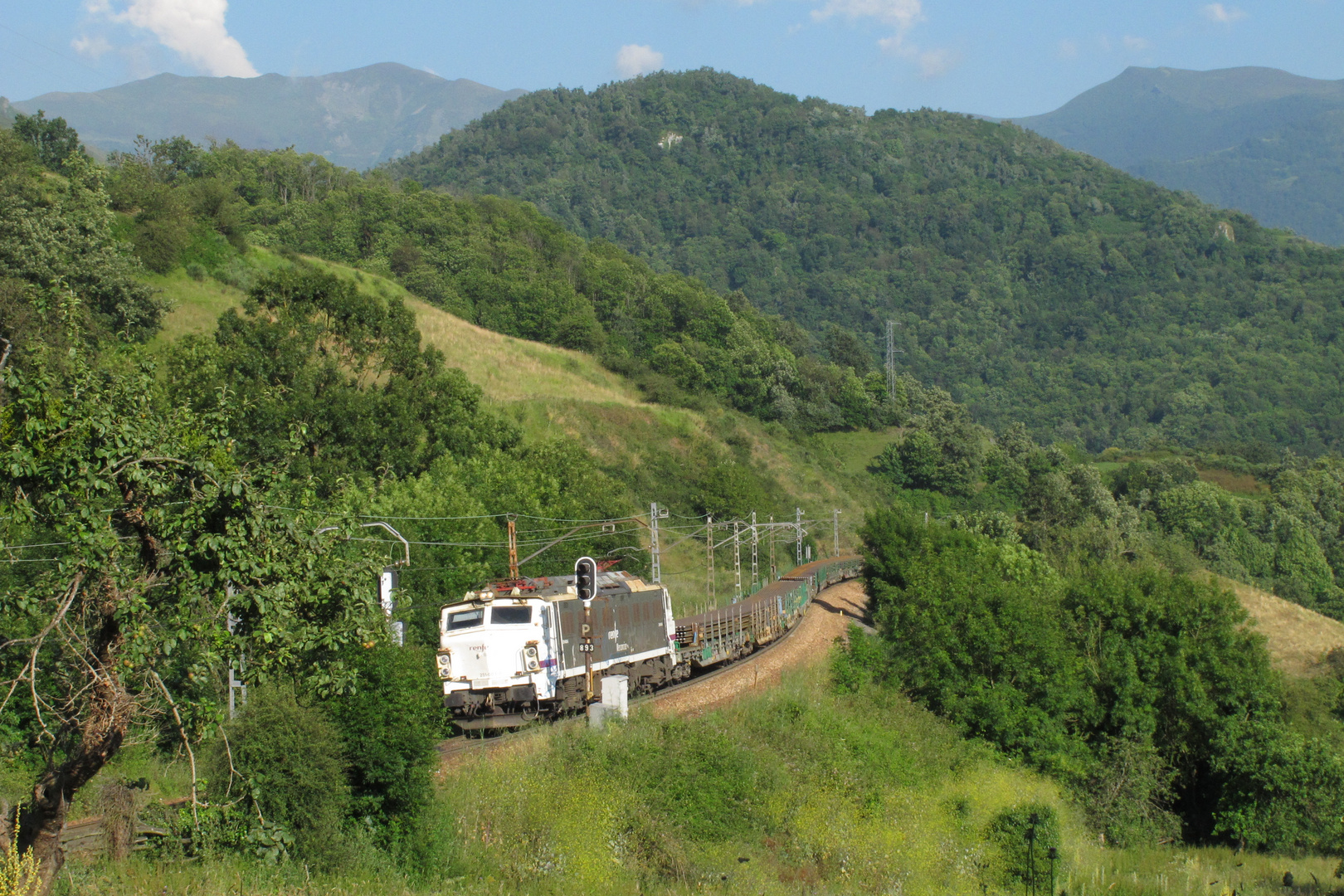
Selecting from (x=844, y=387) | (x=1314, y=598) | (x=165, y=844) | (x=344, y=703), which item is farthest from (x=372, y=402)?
(x=1314, y=598)

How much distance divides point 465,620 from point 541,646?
185 cm

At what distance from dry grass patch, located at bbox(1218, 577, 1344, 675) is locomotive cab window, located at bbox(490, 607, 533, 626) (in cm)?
5544

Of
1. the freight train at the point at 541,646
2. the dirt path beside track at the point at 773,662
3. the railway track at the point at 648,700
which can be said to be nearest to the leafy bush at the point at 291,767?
the railway track at the point at 648,700

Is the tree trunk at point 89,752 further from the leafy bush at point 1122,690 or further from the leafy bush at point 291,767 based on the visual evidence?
the leafy bush at point 1122,690

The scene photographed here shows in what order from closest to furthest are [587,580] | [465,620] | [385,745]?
Answer: [385,745] < [587,580] < [465,620]

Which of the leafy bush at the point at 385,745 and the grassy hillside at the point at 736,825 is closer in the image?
the grassy hillside at the point at 736,825

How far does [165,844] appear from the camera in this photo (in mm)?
13852

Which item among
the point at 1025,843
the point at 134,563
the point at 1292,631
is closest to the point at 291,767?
the point at 134,563

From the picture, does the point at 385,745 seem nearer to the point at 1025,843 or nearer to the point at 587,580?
the point at 587,580

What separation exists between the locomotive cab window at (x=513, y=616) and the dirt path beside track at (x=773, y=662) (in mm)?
3819

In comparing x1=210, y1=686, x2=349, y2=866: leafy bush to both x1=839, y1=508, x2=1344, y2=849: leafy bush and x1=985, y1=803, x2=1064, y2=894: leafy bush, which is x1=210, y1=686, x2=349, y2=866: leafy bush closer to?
x1=985, y1=803, x2=1064, y2=894: leafy bush

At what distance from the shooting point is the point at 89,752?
30.2 feet

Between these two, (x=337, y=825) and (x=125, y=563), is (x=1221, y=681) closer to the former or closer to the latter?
(x=337, y=825)

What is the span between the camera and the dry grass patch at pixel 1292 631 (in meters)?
64.5
